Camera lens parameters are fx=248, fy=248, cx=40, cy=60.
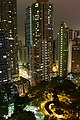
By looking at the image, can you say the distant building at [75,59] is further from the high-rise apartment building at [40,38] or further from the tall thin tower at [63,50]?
the high-rise apartment building at [40,38]

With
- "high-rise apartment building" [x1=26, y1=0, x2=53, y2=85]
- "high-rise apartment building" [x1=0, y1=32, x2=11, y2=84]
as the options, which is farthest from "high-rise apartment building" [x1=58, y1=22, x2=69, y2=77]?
"high-rise apartment building" [x1=0, y1=32, x2=11, y2=84]

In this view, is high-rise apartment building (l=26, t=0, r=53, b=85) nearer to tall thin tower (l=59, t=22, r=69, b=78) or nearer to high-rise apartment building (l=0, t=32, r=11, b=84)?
tall thin tower (l=59, t=22, r=69, b=78)

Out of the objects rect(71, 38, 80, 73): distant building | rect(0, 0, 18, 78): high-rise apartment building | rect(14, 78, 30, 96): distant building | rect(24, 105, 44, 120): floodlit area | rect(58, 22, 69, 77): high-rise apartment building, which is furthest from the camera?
rect(58, 22, 69, 77): high-rise apartment building

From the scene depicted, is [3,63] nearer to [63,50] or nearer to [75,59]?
[63,50]

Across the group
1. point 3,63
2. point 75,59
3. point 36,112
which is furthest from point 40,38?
point 36,112

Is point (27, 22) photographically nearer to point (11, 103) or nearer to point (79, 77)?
point (79, 77)
